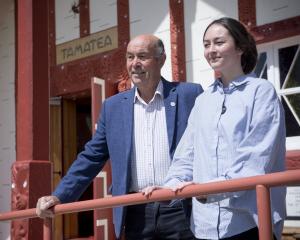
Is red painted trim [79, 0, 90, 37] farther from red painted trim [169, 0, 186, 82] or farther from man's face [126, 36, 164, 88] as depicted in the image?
man's face [126, 36, 164, 88]

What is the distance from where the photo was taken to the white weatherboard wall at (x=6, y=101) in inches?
289

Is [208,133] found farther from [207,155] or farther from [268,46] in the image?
[268,46]

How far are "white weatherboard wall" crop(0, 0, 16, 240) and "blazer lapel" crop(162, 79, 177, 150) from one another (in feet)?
16.6

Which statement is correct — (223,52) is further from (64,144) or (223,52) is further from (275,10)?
(64,144)

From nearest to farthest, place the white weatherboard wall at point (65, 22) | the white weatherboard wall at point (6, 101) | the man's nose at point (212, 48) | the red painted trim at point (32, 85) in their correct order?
the man's nose at point (212, 48)
the red painted trim at point (32, 85)
the white weatherboard wall at point (65, 22)
the white weatherboard wall at point (6, 101)

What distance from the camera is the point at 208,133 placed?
2.02 meters

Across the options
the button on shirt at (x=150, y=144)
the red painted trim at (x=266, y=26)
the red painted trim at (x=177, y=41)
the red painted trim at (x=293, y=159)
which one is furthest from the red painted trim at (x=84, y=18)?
the button on shirt at (x=150, y=144)

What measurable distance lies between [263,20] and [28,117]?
97.3 inches

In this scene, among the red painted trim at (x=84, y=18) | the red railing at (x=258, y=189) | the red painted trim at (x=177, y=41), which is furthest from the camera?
the red painted trim at (x=84, y=18)

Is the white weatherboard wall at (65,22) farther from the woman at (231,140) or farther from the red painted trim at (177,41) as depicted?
the woman at (231,140)

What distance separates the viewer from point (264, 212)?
171cm

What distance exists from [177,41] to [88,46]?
137cm

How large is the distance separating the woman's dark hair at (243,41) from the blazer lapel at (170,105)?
1.79 ft

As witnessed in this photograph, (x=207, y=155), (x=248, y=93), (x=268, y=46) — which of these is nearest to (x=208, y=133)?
(x=207, y=155)
